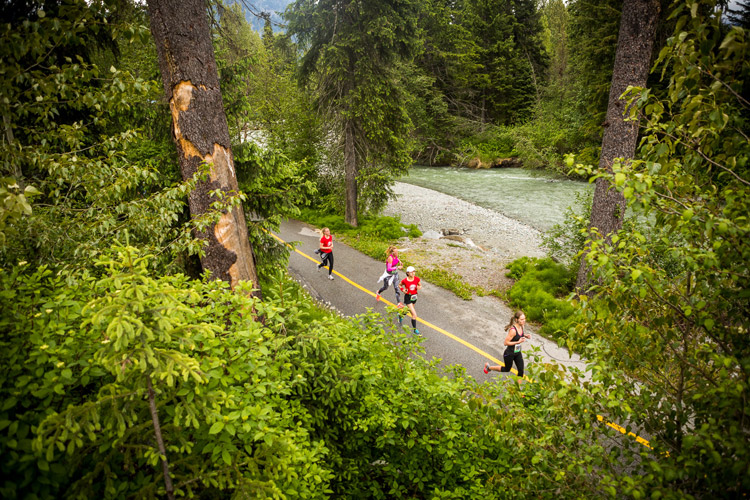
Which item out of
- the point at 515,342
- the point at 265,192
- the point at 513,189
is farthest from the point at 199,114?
the point at 513,189

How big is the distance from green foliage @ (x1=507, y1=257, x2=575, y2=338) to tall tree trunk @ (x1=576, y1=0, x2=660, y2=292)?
1.71 meters

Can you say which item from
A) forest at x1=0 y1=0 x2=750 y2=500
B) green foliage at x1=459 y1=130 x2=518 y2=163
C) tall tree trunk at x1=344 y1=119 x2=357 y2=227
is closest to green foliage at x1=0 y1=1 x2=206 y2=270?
forest at x1=0 y1=0 x2=750 y2=500

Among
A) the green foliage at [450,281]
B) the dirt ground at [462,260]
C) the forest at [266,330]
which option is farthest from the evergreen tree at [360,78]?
the forest at [266,330]

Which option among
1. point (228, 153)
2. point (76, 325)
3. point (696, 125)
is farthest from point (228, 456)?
point (228, 153)

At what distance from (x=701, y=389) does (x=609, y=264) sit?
95cm

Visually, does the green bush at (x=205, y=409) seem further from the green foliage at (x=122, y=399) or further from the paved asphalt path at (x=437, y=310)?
the paved asphalt path at (x=437, y=310)

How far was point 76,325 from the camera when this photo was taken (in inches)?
89.9

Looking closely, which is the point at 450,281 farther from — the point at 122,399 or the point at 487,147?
the point at 487,147

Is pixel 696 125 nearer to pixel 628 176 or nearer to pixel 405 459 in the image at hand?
pixel 628 176

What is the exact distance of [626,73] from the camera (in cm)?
879

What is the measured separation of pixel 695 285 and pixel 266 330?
3094 millimetres

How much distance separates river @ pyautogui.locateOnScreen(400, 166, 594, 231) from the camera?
22.4 meters

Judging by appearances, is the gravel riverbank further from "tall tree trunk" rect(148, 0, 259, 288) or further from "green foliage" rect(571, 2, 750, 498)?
"green foliage" rect(571, 2, 750, 498)

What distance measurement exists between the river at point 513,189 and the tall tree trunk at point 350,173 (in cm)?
845
